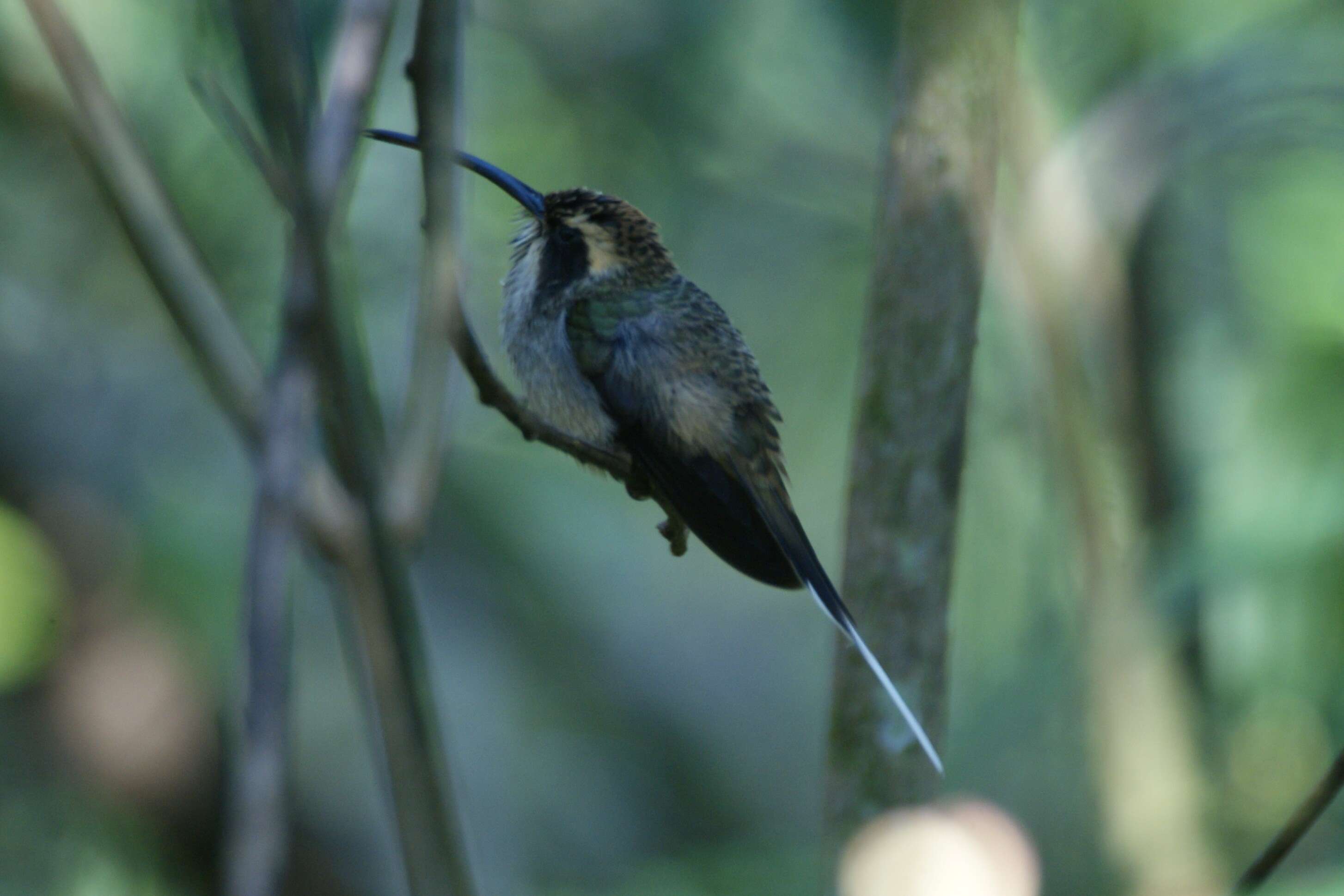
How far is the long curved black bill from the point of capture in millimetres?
2139

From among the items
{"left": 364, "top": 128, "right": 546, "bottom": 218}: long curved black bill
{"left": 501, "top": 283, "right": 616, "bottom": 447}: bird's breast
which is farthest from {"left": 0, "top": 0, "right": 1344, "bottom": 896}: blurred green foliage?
{"left": 364, "top": 128, "right": 546, "bottom": 218}: long curved black bill

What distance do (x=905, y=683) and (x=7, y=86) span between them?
3.94m

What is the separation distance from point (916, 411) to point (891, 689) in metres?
0.53

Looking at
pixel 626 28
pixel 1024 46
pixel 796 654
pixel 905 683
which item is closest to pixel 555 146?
pixel 626 28

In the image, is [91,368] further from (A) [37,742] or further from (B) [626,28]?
(B) [626,28]

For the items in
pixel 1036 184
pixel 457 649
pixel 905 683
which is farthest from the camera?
pixel 457 649

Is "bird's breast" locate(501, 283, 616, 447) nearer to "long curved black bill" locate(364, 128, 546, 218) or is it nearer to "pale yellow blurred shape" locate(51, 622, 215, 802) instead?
"long curved black bill" locate(364, 128, 546, 218)

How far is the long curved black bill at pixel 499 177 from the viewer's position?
7.02 feet

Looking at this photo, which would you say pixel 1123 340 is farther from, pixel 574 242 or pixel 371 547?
pixel 371 547

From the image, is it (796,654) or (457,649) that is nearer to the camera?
(457,649)

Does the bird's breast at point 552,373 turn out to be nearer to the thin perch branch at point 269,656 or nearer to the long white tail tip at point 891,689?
the long white tail tip at point 891,689

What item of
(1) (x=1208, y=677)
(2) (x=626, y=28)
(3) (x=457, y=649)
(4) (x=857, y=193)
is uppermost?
(2) (x=626, y=28)

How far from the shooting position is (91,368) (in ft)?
19.8

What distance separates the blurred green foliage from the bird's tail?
84 cm
